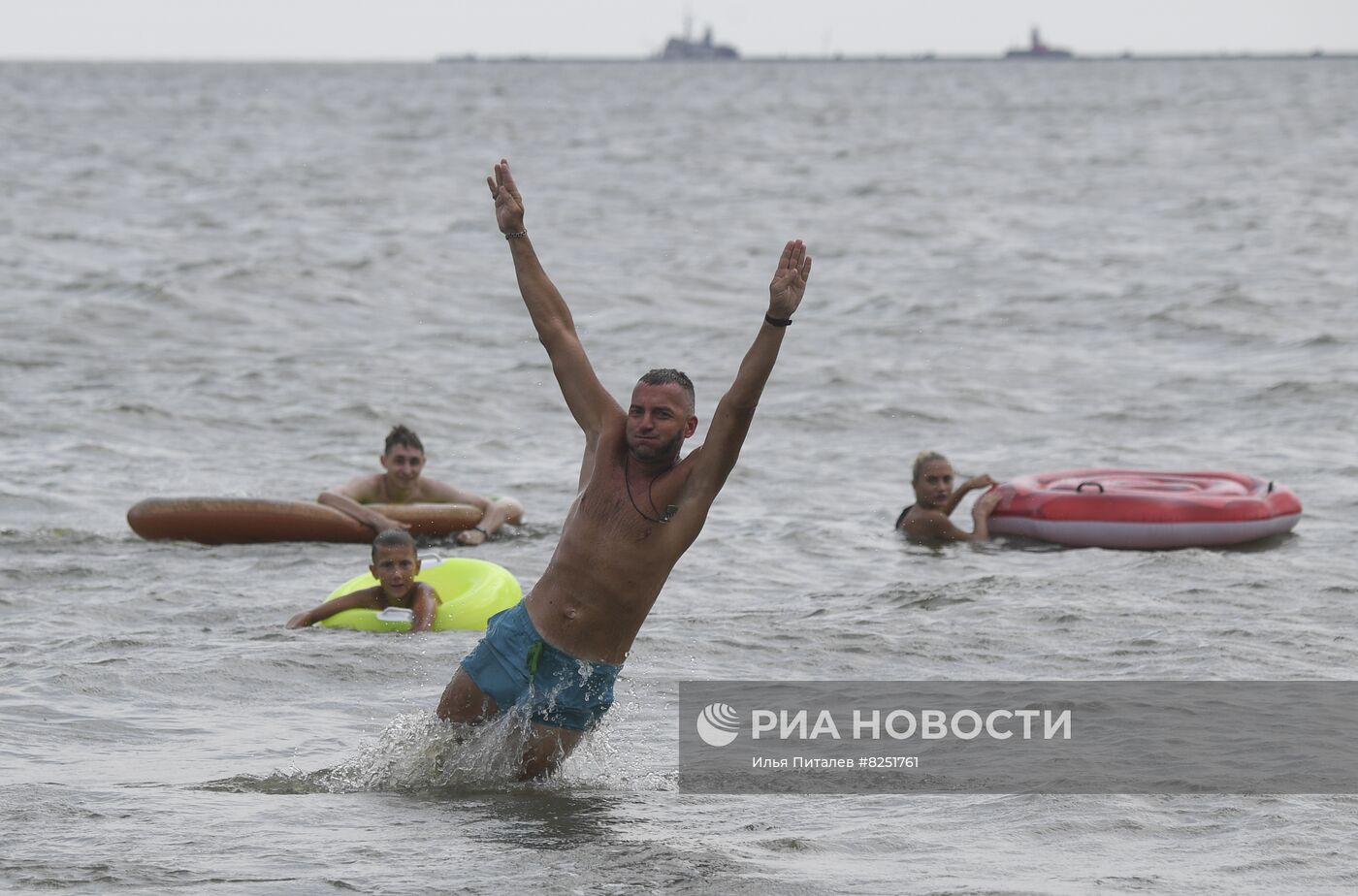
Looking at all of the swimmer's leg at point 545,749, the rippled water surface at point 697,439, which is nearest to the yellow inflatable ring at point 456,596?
the rippled water surface at point 697,439

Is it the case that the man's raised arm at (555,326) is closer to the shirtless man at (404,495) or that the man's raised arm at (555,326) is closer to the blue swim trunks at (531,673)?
the blue swim trunks at (531,673)

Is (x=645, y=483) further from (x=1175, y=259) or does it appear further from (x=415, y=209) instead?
(x=415, y=209)

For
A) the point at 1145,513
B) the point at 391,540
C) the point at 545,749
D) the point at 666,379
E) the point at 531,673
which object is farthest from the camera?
the point at 1145,513

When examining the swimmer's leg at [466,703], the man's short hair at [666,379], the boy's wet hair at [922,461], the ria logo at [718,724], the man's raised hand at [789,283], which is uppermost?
the man's raised hand at [789,283]

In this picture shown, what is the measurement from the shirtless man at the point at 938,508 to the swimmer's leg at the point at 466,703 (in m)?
6.57

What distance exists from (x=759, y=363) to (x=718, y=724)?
9.78ft

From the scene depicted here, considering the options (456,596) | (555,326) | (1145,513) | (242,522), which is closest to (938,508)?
(1145,513)

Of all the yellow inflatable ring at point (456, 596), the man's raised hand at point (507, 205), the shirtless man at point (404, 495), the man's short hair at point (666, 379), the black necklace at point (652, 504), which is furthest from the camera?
the shirtless man at point (404, 495)

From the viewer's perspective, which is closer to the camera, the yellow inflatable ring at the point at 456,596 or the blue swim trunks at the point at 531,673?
the blue swim trunks at the point at 531,673

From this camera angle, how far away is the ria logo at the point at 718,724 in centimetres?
834

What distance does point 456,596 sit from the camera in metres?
10.3

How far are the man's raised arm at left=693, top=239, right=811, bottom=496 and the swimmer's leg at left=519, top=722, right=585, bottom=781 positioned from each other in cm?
131

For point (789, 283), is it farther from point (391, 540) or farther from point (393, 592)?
point (393, 592)

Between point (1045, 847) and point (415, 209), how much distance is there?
3402 cm
